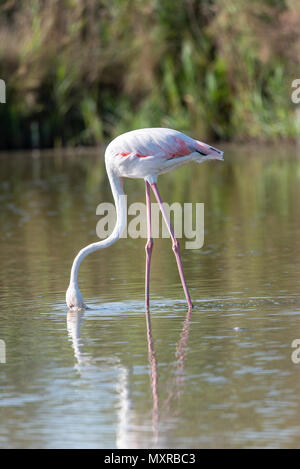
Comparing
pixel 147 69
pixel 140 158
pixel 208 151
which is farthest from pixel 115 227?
pixel 147 69

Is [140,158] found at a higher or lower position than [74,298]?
higher

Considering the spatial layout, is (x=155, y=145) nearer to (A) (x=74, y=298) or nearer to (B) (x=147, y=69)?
(A) (x=74, y=298)

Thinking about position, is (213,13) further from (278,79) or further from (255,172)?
(255,172)

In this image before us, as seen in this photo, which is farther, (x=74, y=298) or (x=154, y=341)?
(x=74, y=298)

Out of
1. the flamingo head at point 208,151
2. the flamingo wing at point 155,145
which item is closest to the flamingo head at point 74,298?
the flamingo wing at point 155,145

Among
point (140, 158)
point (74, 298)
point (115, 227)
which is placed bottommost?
point (74, 298)

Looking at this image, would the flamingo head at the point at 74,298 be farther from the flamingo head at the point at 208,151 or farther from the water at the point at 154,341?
the flamingo head at the point at 208,151

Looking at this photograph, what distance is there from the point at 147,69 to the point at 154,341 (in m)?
22.1

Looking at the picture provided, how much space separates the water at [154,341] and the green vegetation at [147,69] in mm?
13044

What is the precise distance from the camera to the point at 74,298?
308 inches

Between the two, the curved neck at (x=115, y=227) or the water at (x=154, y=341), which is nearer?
the water at (x=154, y=341)

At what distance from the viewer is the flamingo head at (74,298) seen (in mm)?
7820

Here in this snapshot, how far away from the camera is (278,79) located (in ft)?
86.1

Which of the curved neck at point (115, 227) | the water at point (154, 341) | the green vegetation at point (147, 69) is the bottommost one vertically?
the water at point (154, 341)
